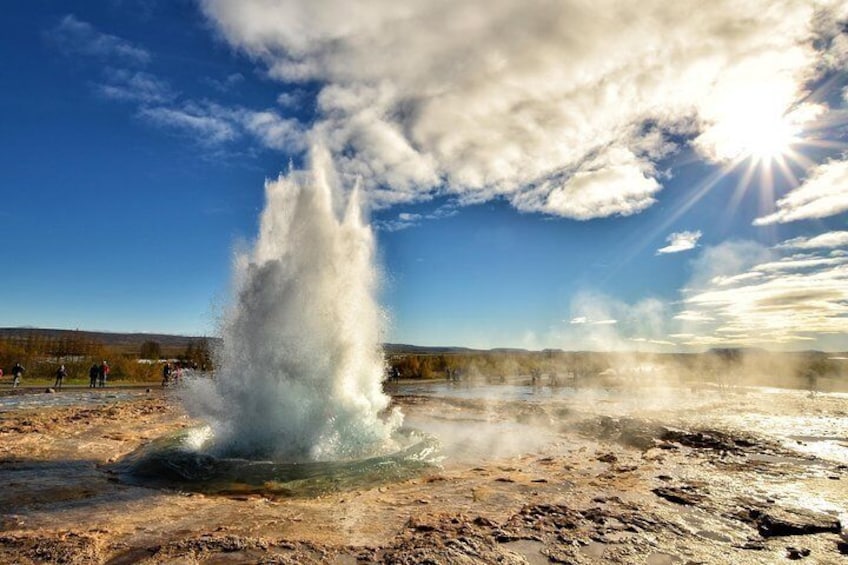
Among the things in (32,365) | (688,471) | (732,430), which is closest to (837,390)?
(732,430)

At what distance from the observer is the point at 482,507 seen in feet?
25.5

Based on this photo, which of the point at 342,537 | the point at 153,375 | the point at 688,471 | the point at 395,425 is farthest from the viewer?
the point at 153,375

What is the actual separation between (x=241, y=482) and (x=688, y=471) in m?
10.1

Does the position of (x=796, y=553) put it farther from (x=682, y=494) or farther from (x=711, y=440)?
(x=711, y=440)

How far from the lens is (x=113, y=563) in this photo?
5.22 metres

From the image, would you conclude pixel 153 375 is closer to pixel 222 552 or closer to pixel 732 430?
pixel 222 552

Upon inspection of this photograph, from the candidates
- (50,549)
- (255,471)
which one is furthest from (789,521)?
(50,549)

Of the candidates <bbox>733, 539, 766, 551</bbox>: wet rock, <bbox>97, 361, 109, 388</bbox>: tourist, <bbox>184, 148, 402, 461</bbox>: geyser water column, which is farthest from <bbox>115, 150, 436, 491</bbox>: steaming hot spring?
<bbox>97, 361, 109, 388</bbox>: tourist

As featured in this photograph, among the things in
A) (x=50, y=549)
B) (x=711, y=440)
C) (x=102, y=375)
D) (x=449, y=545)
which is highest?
(x=102, y=375)

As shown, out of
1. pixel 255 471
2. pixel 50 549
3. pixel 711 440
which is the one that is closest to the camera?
pixel 50 549

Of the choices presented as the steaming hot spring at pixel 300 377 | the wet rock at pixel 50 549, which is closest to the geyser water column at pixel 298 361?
the steaming hot spring at pixel 300 377

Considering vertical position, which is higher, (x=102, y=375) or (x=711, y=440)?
(x=102, y=375)

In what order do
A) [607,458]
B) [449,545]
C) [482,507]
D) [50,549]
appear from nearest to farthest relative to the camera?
1. [50,549]
2. [449,545]
3. [482,507]
4. [607,458]

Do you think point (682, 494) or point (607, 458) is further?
point (607, 458)
